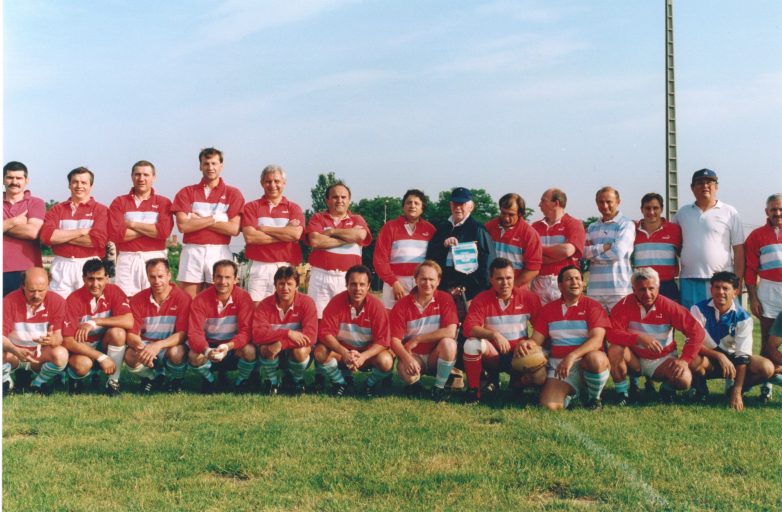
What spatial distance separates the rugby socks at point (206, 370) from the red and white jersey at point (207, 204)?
3.91ft

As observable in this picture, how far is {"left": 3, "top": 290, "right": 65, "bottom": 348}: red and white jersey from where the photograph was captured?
19.9ft

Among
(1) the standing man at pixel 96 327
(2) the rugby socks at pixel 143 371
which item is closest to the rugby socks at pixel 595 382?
(2) the rugby socks at pixel 143 371

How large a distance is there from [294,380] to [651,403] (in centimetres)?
311

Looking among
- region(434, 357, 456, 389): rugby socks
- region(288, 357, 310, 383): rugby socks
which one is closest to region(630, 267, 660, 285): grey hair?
region(434, 357, 456, 389): rugby socks

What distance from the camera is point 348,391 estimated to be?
6.29 meters

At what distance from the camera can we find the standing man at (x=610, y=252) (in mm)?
6465

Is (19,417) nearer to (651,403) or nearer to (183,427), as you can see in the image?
(183,427)

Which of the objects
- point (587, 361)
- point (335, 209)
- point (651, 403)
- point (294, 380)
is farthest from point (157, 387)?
point (651, 403)

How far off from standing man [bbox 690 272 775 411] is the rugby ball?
1.37 m

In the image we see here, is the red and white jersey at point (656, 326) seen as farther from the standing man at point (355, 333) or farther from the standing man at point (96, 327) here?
the standing man at point (96, 327)

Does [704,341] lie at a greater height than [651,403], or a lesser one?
greater

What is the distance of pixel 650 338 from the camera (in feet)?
19.0

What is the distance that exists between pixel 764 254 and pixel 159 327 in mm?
5621

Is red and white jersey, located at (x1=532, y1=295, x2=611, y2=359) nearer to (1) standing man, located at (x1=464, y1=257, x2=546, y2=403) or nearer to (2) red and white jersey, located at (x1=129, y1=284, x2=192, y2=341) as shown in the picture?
(1) standing man, located at (x1=464, y1=257, x2=546, y2=403)
